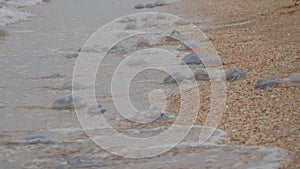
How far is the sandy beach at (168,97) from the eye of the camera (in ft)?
12.2

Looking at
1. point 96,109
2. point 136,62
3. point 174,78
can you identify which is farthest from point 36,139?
point 136,62

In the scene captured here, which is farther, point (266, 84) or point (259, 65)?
point (259, 65)

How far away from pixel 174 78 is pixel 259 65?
36.9 inches

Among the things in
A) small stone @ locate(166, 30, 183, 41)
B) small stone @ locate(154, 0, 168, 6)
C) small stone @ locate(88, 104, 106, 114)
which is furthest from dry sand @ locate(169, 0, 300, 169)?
small stone @ locate(154, 0, 168, 6)

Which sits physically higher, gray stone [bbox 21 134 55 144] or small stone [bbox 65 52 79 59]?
small stone [bbox 65 52 79 59]

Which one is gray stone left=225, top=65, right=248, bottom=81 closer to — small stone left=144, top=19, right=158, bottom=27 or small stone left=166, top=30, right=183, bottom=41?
small stone left=166, top=30, right=183, bottom=41

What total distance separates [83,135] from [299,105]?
163cm

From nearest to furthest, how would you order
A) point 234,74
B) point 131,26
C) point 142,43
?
point 234,74 → point 142,43 → point 131,26

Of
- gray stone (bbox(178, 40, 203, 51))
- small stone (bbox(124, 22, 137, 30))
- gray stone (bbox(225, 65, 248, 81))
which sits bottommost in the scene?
gray stone (bbox(225, 65, 248, 81))

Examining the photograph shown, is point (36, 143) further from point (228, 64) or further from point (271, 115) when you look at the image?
point (228, 64)

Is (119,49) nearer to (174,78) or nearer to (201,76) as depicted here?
(174,78)

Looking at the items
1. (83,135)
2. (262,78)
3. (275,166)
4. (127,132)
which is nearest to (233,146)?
(275,166)

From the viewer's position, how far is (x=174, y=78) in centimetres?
615

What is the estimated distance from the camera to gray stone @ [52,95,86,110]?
17.4ft
